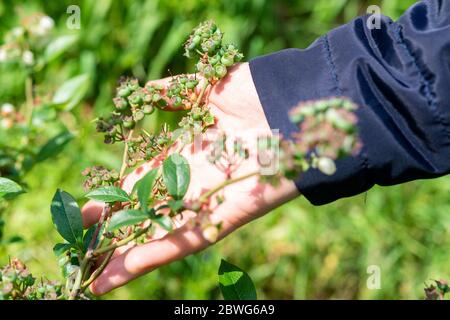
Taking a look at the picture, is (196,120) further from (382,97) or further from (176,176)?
(382,97)

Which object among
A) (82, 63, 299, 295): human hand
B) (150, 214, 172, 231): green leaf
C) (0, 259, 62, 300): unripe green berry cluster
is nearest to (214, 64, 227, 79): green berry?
(82, 63, 299, 295): human hand

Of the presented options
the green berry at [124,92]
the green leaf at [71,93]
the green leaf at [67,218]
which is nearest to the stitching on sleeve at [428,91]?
the green berry at [124,92]

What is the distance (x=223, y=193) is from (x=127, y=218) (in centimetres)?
28

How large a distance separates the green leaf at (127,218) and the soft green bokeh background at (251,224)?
1077 millimetres

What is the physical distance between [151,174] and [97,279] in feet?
0.85

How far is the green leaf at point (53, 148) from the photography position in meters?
1.49

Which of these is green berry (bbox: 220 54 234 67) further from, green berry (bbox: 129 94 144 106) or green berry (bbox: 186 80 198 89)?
green berry (bbox: 129 94 144 106)

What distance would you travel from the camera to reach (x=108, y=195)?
3.19 ft

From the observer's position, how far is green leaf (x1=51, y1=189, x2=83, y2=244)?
1.01 metres

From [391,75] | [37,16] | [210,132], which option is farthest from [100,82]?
[391,75]

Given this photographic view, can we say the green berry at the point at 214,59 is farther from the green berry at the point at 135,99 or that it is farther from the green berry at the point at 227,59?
the green berry at the point at 135,99

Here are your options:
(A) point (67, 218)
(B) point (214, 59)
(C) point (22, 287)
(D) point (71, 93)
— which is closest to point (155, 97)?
(B) point (214, 59)

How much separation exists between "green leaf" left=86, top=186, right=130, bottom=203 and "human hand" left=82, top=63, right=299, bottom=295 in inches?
4.0
